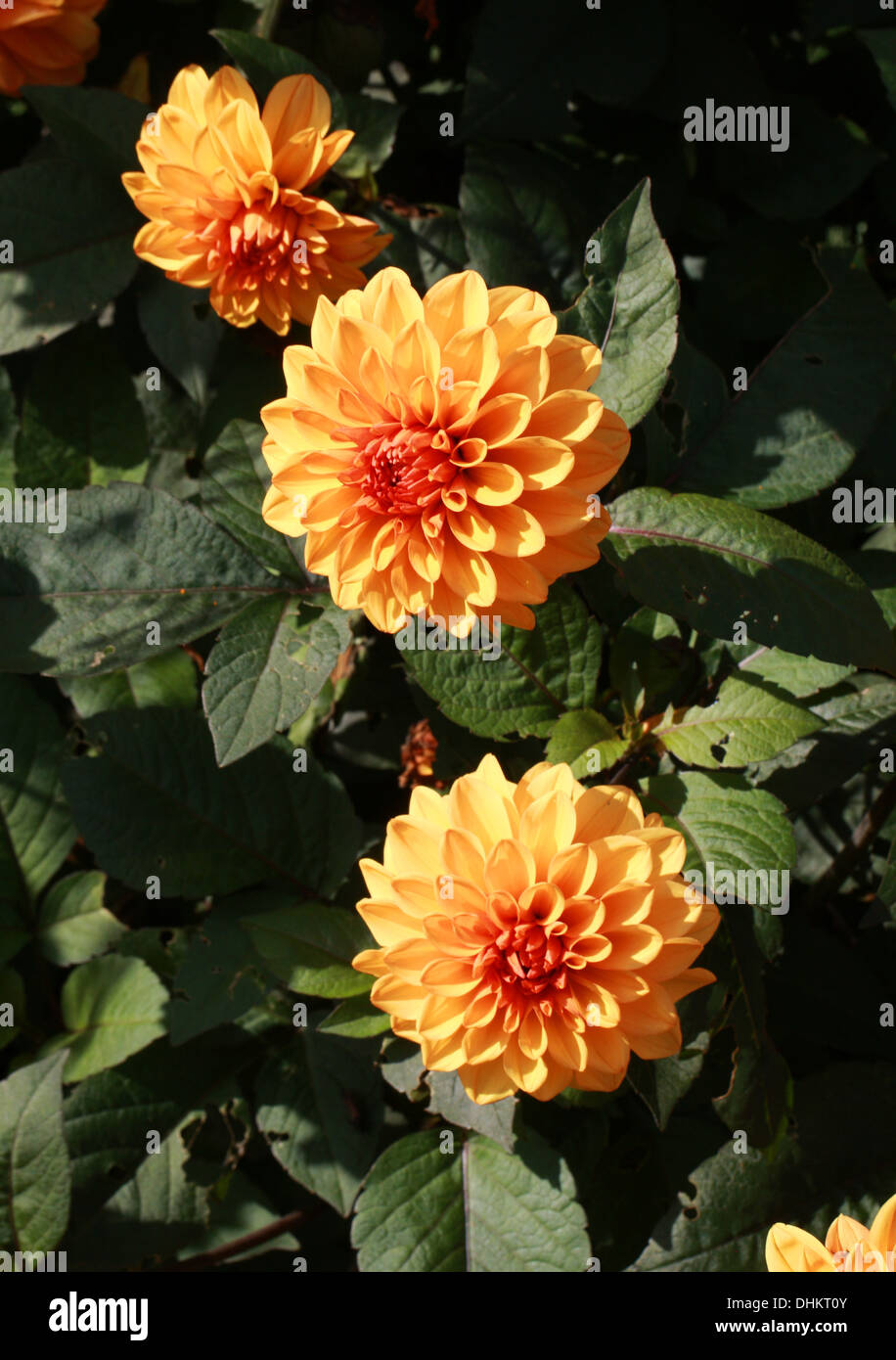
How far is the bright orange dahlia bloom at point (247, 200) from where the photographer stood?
54.6 inches

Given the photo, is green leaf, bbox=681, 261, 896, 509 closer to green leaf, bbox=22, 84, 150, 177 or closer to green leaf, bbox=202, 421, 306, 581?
green leaf, bbox=202, 421, 306, 581

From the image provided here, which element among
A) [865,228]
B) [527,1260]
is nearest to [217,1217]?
[527,1260]

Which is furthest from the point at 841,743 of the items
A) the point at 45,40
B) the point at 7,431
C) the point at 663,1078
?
the point at 45,40

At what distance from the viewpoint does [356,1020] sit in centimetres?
147

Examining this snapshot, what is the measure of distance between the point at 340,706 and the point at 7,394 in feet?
2.85

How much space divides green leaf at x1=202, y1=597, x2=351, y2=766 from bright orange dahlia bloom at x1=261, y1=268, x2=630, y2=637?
0.19 meters

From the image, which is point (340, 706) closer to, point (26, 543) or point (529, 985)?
point (26, 543)

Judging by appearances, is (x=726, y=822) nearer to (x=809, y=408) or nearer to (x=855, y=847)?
(x=855, y=847)

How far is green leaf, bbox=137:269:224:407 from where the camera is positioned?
68.6 inches

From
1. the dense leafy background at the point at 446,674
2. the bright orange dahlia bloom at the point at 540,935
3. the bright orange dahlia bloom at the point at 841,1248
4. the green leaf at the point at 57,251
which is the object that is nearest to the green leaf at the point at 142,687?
the dense leafy background at the point at 446,674

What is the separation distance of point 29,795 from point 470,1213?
1.05 m

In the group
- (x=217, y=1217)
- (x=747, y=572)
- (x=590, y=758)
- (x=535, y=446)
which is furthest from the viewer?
(x=217, y=1217)

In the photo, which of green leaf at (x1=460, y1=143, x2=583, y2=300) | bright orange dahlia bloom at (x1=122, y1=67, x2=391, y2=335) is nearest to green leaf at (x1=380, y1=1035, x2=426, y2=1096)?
bright orange dahlia bloom at (x1=122, y1=67, x2=391, y2=335)

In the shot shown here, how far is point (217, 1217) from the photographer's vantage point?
1.76m
